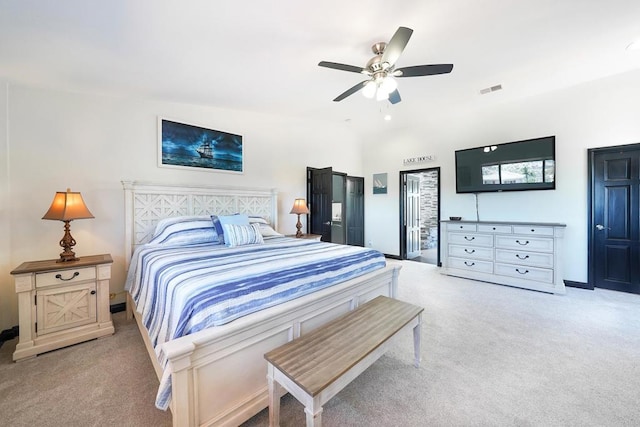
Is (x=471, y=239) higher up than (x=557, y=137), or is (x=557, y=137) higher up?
(x=557, y=137)

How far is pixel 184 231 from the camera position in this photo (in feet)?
9.80

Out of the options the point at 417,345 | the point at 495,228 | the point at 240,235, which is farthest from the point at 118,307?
the point at 495,228

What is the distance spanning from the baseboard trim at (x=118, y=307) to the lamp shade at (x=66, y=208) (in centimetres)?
128

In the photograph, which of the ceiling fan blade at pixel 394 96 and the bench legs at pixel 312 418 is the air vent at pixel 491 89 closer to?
the ceiling fan blade at pixel 394 96

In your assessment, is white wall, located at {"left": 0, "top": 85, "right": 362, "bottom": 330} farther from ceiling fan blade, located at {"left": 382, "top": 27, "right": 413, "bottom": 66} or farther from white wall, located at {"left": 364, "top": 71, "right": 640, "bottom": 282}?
white wall, located at {"left": 364, "top": 71, "right": 640, "bottom": 282}

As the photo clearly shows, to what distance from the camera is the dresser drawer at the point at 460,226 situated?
4.36m

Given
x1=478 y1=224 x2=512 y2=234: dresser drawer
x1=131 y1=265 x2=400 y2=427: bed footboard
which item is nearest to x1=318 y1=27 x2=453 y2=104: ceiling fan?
x1=131 y1=265 x2=400 y2=427: bed footboard

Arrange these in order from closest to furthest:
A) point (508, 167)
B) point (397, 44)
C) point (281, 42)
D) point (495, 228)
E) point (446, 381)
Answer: point (446, 381)
point (397, 44)
point (281, 42)
point (495, 228)
point (508, 167)

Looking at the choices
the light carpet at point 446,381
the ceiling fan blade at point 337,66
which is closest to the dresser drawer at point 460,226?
the light carpet at point 446,381

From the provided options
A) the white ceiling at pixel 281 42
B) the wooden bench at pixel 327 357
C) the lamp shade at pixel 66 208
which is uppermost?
the white ceiling at pixel 281 42

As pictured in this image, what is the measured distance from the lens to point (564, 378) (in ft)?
6.09

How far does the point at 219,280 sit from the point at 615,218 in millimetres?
5372

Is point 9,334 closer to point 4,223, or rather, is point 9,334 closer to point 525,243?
point 4,223

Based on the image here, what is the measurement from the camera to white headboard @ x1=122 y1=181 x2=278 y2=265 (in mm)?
3127
